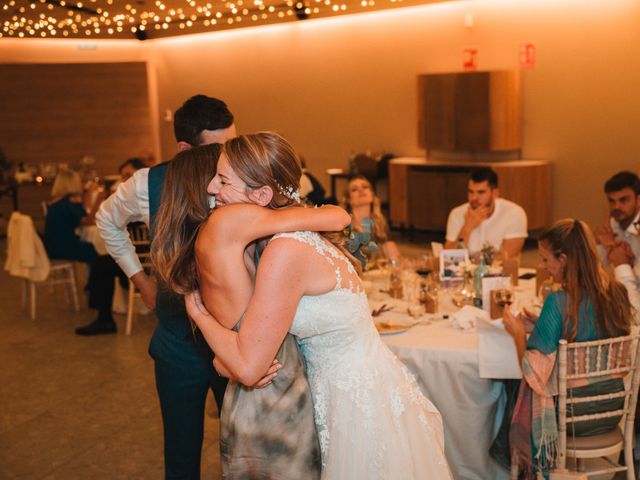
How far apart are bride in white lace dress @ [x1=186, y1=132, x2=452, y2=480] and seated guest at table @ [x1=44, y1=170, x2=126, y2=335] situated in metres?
4.71

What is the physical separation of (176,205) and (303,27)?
10.2 metres

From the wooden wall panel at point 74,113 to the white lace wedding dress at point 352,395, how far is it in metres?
12.9

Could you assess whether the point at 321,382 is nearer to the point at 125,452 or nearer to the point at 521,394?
the point at 521,394

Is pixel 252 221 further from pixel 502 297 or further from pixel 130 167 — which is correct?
pixel 130 167

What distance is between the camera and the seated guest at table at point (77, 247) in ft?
21.8

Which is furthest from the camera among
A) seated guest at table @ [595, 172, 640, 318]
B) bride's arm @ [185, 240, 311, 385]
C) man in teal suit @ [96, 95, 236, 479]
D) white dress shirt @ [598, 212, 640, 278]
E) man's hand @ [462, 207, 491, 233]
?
man's hand @ [462, 207, 491, 233]

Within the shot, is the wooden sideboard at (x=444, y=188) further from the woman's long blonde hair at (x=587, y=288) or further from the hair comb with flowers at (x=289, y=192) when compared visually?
the hair comb with flowers at (x=289, y=192)

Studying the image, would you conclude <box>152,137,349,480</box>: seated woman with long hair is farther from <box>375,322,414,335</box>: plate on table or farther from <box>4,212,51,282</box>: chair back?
<box>4,212,51,282</box>: chair back

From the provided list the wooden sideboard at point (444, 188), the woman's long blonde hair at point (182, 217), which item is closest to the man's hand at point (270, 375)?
the woman's long blonde hair at point (182, 217)

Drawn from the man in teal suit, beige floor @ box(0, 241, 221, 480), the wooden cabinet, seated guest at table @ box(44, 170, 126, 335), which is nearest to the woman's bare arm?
the man in teal suit

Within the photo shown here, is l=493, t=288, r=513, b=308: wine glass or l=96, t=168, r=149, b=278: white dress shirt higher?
l=96, t=168, r=149, b=278: white dress shirt

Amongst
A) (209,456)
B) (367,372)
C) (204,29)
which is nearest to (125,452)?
(209,456)

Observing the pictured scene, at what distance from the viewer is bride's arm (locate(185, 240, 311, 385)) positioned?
1970 millimetres

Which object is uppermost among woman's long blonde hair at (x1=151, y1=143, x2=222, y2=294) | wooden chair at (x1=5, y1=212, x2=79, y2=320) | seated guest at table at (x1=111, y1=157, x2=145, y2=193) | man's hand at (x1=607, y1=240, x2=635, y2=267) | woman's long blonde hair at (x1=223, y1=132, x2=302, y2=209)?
woman's long blonde hair at (x1=223, y1=132, x2=302, y2=209)
